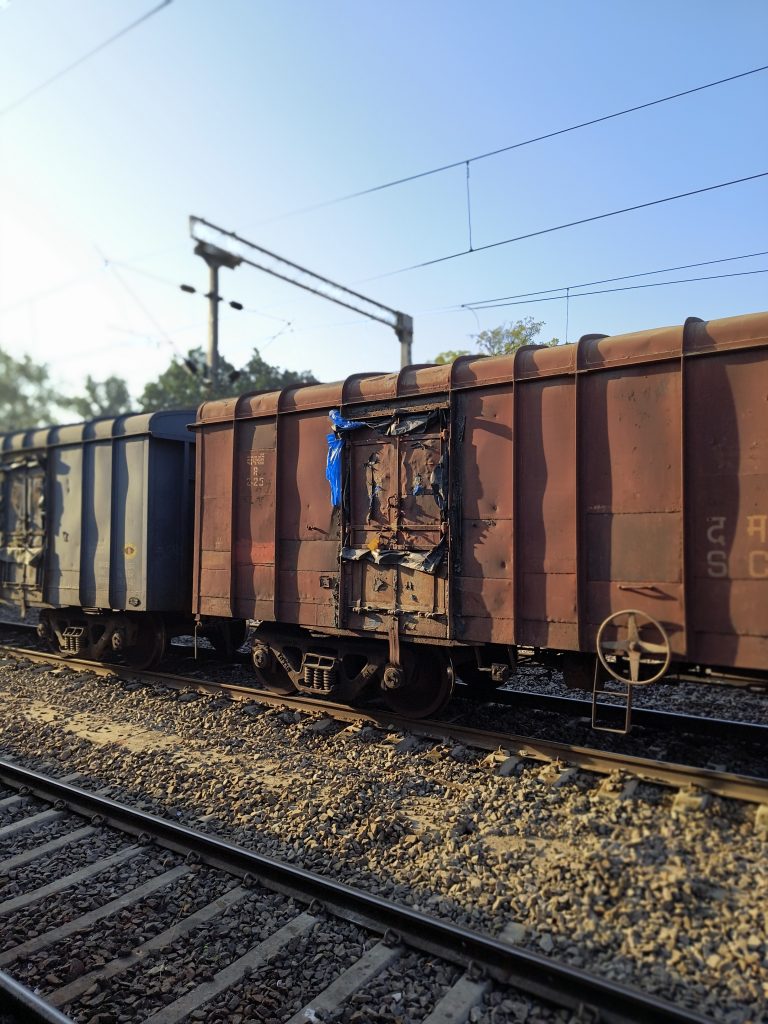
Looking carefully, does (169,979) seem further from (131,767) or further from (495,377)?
(495,377)

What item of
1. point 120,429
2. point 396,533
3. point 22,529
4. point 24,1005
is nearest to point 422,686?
point 396,533

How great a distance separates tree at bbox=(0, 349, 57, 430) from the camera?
7331 centimetres

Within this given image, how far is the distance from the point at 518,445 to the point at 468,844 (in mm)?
3585

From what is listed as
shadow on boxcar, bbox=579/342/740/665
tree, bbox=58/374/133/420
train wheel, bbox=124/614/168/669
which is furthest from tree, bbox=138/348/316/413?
shadow on boxcar, bbox=579/342/740/665

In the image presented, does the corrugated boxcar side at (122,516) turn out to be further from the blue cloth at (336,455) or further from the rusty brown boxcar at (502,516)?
the blue cloth at (336,455)

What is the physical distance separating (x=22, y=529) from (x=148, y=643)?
3608 mm

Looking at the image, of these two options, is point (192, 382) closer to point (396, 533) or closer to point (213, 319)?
point (213, 319)

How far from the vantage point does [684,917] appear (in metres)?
4.02

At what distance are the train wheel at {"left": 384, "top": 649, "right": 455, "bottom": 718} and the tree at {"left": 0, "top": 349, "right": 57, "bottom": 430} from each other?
76.0m

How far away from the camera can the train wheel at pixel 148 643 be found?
10.8 meters

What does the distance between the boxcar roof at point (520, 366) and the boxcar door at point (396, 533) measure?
0.55 m

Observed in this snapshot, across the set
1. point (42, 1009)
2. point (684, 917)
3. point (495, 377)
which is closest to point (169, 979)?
point (42, 1009)

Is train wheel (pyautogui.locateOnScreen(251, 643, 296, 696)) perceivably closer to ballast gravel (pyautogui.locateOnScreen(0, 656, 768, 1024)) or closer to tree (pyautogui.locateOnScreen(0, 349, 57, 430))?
ballast gravel (pyautogui.locateOnScreen(0, 656, 768, 1024))

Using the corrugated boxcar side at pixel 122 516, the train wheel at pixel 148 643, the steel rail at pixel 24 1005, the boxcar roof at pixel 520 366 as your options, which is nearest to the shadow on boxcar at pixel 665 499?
the boxcar roof at pixel 520 366
